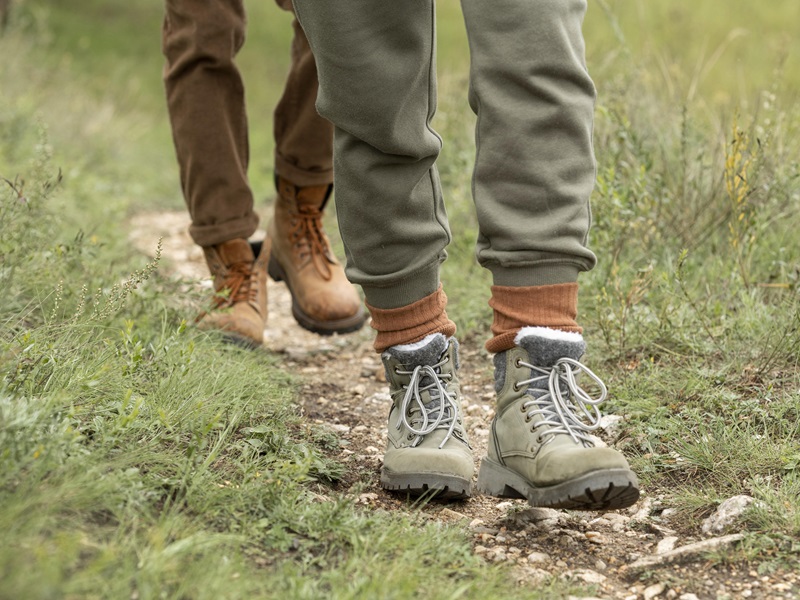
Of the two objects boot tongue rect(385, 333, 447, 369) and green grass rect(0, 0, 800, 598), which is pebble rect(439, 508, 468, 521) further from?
boot tongue rect(385, 333, 447, 369)

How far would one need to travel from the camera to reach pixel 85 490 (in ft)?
4.23

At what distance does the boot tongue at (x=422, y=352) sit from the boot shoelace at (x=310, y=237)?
1160 millimetres

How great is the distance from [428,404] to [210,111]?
126 centimetres

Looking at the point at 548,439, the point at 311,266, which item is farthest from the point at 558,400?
the point at 311,266

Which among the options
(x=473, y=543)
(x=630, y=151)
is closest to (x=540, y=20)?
(x=473, y=543)

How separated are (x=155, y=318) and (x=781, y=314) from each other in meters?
1.75

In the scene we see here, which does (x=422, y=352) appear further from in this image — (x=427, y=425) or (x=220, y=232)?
(x=220, y=232)

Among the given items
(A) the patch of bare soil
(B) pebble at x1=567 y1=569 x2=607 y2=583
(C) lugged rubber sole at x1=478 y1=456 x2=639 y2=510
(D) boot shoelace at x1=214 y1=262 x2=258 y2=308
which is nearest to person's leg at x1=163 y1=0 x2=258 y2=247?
(D) boot shoelace at x1=214 y1=262 x2=258 y2=308

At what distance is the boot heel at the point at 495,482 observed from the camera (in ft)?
5.32

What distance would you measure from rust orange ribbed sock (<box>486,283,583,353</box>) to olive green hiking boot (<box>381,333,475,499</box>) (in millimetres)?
207

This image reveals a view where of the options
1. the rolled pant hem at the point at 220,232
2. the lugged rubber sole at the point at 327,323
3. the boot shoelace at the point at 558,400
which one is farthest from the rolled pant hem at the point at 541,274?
the lugged rubber sole at the point at 327,323

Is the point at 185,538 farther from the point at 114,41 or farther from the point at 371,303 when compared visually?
the point at 114,41

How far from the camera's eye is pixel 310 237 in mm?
2934

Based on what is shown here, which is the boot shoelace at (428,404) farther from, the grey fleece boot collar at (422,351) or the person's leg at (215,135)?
the person's leg at (215,135)
